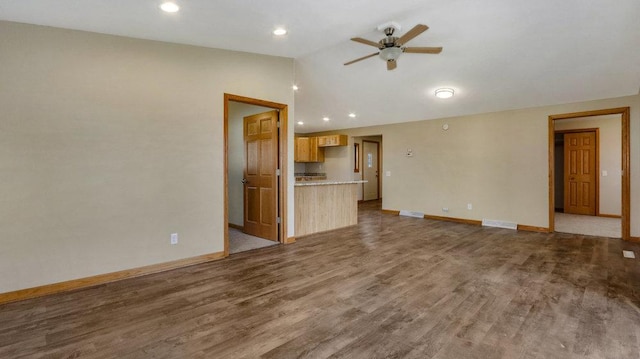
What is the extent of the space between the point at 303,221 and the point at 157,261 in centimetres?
244

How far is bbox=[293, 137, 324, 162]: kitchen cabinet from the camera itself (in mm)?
9773

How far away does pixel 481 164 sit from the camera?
6500mm

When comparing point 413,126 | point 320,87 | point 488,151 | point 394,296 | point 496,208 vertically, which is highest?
point 320,87

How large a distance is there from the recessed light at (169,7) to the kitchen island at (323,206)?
3024mm

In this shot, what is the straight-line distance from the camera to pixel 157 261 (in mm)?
3496

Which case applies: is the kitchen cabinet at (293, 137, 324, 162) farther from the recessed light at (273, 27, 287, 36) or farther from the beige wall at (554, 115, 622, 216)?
the beige wall at (554, 115, 622, 216)

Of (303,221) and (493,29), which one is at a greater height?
(493,29)

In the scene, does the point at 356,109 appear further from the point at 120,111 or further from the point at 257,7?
the point at 120,111

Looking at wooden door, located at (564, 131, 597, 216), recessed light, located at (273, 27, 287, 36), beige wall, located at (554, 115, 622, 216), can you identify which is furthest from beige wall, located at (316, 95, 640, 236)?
recessed light, located at (273, 27, 287, 36)

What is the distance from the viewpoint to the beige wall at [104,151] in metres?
2.79

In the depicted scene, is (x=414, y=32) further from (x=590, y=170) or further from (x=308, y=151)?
(x=590, y=170)

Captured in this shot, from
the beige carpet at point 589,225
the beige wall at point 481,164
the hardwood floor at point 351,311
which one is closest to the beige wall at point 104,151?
the hardwood floor at point 351,311

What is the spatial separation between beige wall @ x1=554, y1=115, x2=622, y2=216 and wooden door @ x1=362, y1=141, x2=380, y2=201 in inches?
221

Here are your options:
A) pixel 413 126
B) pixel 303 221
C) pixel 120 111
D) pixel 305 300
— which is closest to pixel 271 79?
pixel 120 111
